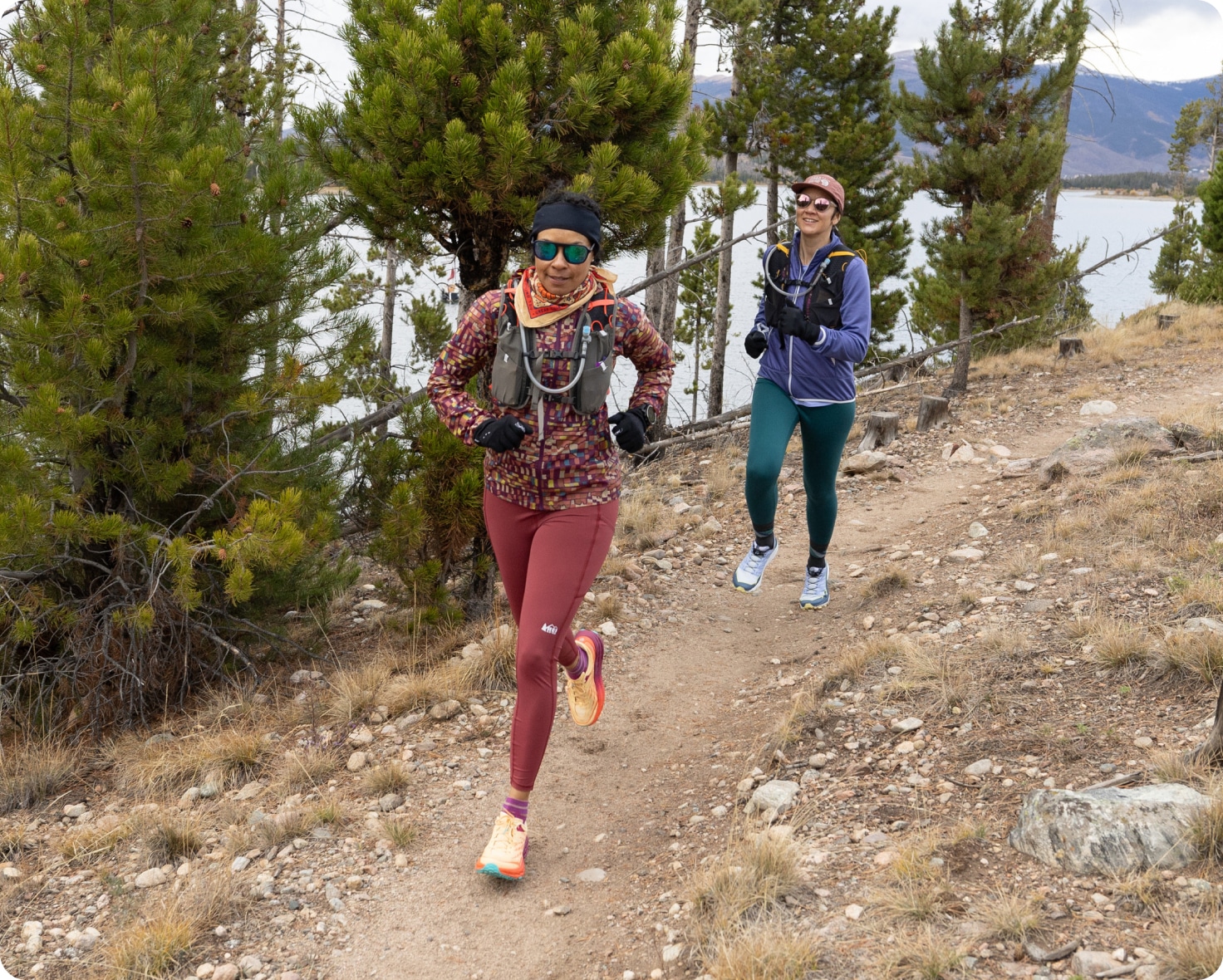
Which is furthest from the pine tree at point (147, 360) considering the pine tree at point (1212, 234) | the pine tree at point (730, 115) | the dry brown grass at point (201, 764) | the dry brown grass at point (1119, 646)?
the pine tree at point (1212, 234)

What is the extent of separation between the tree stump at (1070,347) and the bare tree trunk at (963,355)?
1943mm

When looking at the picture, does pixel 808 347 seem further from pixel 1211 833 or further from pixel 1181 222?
pixel 1181 222

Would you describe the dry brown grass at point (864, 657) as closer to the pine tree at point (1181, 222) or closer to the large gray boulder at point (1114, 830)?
the large gray boulder at point (1114, 830)

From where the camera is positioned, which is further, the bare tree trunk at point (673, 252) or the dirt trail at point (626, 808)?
the bare tree trunk at point (673, 252)

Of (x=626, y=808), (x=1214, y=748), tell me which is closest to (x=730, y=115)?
(x=626, y=808)

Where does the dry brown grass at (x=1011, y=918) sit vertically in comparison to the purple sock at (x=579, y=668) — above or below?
below

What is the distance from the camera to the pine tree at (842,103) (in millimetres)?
19422

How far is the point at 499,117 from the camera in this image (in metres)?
5.23

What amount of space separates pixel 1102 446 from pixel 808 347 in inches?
149

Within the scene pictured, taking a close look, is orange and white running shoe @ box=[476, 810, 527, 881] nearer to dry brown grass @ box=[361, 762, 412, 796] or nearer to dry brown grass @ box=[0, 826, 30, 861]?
dry brown grass @ box=[361, 762, 412, 796]

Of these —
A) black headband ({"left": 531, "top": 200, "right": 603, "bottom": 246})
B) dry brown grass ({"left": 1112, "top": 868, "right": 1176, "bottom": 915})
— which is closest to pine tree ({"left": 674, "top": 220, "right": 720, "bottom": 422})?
black headband ({"left": 531, "top": 200, "right": 603, "bottom": 246})

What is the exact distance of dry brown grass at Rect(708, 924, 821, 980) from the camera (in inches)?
111

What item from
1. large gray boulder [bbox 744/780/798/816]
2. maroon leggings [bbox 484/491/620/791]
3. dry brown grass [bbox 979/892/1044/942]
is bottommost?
large gray boulder [bbox 744/780/798/816]

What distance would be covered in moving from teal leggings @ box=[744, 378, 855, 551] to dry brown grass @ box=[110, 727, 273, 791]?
2.97 m
